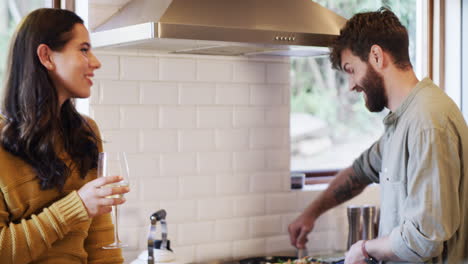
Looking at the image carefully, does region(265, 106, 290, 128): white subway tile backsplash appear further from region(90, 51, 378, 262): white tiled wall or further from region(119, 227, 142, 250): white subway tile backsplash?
region(119, 227, 142, 250): white subway tile backsplash

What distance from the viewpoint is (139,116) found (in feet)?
9.91

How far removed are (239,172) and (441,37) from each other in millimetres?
1393

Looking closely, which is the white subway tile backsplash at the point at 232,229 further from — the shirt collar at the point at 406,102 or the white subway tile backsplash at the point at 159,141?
the shirt collar at the point at 406,102

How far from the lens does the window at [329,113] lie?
3.89 m

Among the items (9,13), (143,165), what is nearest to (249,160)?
(143,165)

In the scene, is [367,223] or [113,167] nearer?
[113,167]

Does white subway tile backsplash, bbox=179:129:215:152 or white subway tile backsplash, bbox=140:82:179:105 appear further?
white subway tile backsplash, bbox=179:129:215:152

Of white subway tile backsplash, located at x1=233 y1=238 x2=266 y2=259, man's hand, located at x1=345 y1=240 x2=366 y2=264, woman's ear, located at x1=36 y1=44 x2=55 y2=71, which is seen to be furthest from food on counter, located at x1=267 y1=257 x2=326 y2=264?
woman's ear, located at x1=36 y1=44 x2=55 y2=71

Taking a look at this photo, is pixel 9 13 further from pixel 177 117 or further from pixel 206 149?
pixel 206 149

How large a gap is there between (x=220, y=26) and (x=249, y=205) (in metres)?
1.22

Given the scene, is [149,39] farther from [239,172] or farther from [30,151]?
[239,172]

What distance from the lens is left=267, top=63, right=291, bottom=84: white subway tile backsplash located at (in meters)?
3.35

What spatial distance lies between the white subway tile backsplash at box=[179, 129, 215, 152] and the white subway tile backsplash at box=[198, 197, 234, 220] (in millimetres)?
254

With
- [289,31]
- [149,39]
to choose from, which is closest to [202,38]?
[149,39]
